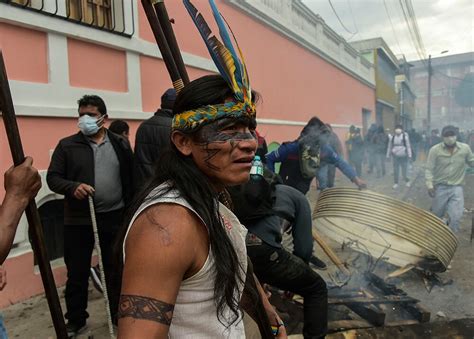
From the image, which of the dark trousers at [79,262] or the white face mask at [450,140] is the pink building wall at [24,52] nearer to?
the dark trousers at [79,262]

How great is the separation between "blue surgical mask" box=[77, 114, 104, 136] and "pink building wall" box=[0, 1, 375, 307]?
1.17m

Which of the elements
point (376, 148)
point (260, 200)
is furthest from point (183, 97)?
point (376, 148)

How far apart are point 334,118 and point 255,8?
28.5 feet

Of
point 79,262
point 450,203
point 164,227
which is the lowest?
point 450,203

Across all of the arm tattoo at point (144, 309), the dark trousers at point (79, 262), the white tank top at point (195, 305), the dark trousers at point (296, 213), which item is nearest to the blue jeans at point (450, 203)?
the dark trousers at point (296, 213)

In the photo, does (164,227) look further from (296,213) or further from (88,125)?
(88,125)

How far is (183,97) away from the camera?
1.32 meters

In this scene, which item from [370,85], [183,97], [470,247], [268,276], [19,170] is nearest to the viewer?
[183,97]

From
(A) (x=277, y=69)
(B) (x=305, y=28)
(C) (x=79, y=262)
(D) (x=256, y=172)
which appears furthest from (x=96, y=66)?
(B) (x=305, y=28)

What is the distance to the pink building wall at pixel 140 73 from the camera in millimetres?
4203

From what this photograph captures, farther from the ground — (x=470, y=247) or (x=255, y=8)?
(x=255, y=8)

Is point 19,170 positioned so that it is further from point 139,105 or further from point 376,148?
point 376,148

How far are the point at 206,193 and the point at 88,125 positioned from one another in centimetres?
255

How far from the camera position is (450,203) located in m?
6.66
